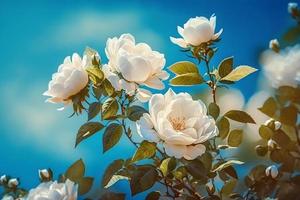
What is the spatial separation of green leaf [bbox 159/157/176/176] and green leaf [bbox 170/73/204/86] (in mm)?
141

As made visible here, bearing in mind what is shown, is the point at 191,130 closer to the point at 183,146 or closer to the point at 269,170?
the point at 183,146

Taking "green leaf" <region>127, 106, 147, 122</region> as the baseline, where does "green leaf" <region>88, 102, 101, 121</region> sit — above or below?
above

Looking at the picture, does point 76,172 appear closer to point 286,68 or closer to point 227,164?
point 227,164

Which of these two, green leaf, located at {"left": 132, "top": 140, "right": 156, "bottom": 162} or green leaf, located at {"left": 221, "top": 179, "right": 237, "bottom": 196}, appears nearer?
green leaf, located at {"left": 132, "top": 140, "right": 156, "bottom": 162}

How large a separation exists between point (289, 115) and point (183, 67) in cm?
22

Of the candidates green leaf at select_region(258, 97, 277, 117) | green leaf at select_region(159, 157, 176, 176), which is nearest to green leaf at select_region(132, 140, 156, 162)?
green leaf at select_region(159, 157, 176, 176)

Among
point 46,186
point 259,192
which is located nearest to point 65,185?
point 46,186

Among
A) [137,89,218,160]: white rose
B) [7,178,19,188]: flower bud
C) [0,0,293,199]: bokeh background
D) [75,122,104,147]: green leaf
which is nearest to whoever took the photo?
[137,89,218,160]: white rose

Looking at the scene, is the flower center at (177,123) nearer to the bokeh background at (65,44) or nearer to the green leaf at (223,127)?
the green leaf at (223,127)

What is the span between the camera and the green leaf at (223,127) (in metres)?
0.98

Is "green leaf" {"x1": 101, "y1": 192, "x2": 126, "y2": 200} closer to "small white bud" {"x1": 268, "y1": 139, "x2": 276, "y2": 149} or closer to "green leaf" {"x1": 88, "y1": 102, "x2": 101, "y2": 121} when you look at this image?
"green leaf" {"x1": 88, "y1": 102, "x2": 101, "y2": 121}

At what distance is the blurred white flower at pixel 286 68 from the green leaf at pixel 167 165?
258mm

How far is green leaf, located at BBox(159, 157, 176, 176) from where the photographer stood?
35.4 inches

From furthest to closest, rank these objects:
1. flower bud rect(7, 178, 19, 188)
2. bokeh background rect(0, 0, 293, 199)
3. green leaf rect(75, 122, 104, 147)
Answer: bokeh background rect(0, 0, 293, 199), flower bud rect(7, 178, 19, 188), green leaf rect(75, 122, 104, 147)
